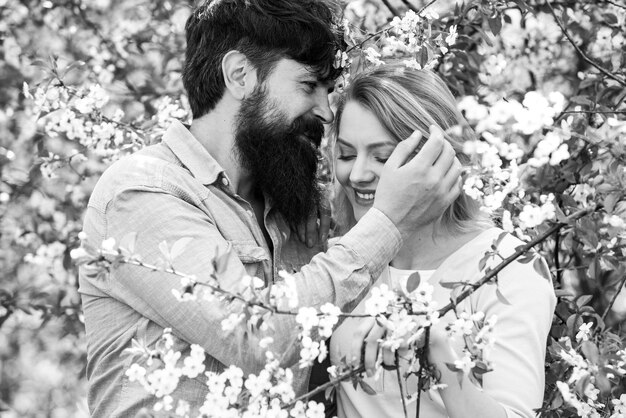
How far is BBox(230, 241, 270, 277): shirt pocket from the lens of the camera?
2508mm

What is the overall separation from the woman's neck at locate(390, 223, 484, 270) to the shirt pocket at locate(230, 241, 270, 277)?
1.25ft

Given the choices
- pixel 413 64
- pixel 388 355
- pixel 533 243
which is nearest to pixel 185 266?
pixel 388 355

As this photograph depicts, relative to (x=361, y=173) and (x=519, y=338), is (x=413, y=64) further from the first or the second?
(x=519, y=338)

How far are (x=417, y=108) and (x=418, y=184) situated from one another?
1.19 ft

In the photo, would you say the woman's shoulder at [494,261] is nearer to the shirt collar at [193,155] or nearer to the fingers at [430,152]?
the fingers at [430,152]

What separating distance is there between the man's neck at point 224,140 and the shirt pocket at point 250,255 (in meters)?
0.28

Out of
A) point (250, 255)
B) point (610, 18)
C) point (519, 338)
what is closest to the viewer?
point (519, 338)

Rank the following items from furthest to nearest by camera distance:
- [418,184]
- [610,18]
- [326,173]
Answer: [326,173] < [610,18] < [418,184]

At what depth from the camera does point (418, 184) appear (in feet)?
7.47

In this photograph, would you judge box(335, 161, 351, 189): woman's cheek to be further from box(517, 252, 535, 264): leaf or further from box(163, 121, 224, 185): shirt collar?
box(517, 252, 535, 264): leaf

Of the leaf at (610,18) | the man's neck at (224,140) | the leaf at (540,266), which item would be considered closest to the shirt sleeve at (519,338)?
the leaf at (540,266)

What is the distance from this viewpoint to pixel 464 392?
1930 mm

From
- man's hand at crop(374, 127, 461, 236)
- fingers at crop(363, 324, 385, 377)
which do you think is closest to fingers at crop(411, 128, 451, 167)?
man's hand at crop(374, 127, 461, 236)

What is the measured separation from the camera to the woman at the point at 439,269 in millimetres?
2086
